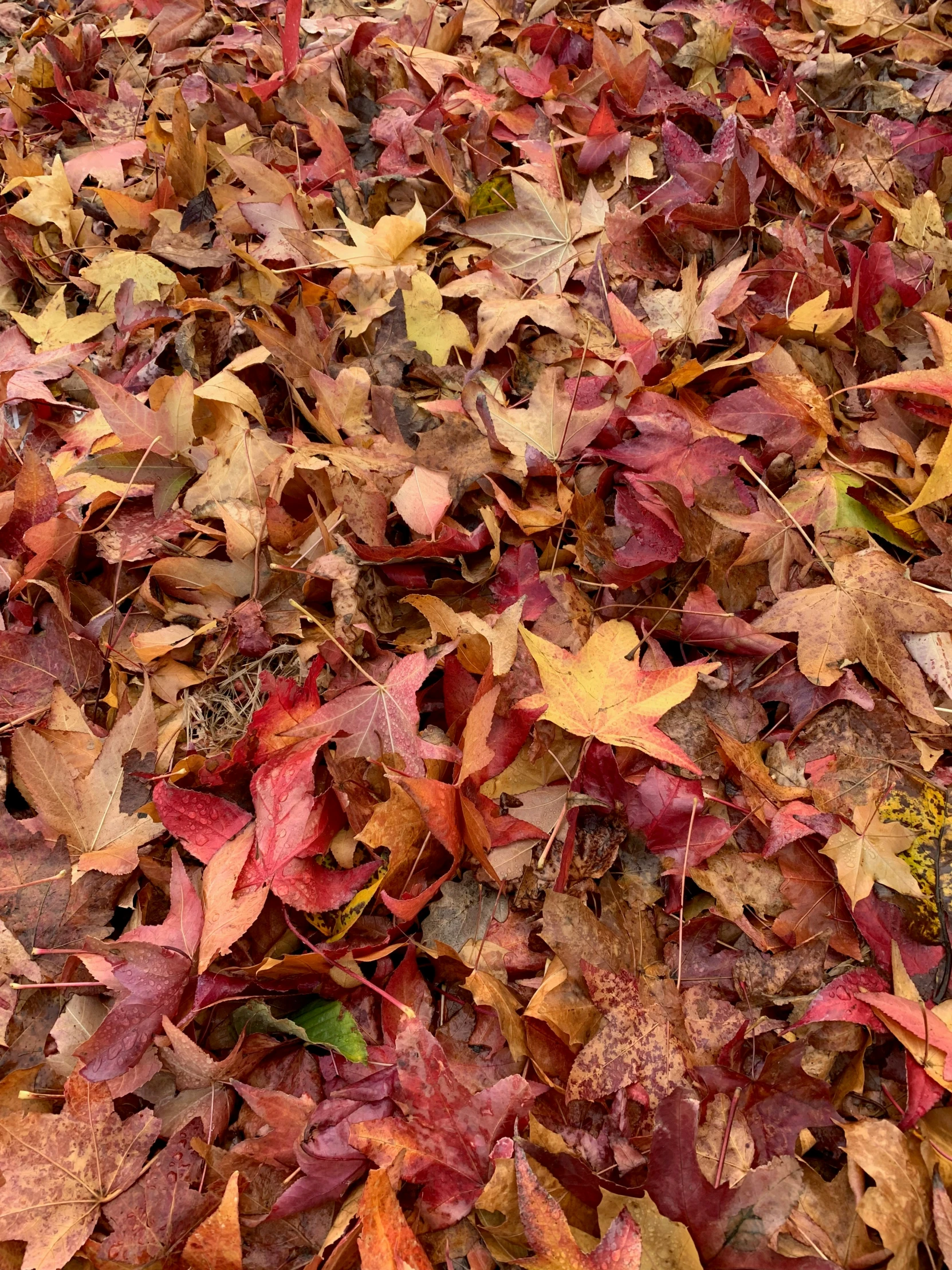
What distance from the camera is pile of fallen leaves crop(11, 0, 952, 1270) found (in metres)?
0.85

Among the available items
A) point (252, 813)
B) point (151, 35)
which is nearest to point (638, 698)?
point (252, 813)

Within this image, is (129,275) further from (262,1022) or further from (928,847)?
(928,847)

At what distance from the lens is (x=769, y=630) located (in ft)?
3.72

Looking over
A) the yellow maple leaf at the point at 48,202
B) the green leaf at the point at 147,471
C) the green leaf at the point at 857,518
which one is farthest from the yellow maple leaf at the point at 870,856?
the yellow maple leaf at the point at 48,202

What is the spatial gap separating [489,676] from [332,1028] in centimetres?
42

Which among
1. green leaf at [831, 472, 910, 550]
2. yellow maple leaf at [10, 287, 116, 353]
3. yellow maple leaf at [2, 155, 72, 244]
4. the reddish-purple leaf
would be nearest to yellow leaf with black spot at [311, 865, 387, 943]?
the reddish-purple leaf

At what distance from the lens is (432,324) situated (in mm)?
1416

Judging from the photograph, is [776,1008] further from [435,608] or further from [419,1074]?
[435,608]

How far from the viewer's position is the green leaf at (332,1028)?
91 centimetres

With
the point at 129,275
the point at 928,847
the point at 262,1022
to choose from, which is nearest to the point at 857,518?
the point at 928,847

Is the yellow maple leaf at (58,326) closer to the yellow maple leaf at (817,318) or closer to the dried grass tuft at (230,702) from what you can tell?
the dried grass tuft at (230,702)

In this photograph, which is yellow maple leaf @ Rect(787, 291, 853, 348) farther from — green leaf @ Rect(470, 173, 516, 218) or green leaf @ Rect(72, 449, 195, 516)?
green leaf @ Rect(72, 449, 195, 516)

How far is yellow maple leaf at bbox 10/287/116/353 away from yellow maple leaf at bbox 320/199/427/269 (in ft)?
1.47

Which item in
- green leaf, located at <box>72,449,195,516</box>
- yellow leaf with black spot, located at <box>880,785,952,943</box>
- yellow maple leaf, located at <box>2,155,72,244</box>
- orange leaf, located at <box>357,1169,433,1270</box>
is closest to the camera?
orange leaf, located at <box>357,1169,433,1270</box>
